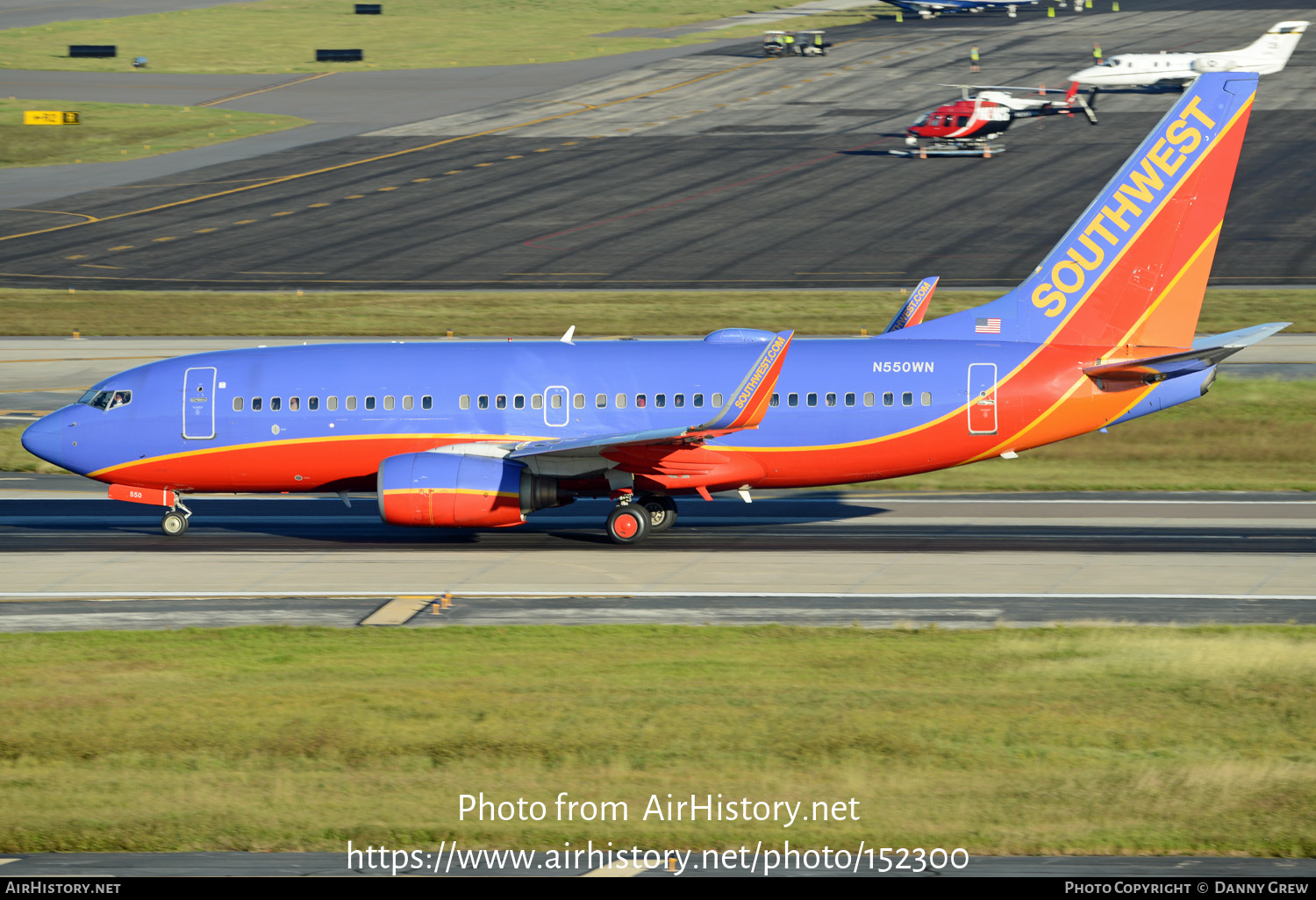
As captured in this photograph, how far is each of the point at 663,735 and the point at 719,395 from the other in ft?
47.0

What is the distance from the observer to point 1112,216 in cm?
3531

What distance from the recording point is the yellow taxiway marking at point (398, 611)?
2852 cm

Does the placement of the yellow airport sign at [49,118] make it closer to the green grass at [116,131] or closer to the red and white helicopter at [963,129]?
the green grass at [116,131]

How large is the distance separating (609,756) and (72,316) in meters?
50.1

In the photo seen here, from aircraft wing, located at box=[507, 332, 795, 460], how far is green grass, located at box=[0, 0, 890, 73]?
10682 cm

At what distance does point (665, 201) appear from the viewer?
83.2 m

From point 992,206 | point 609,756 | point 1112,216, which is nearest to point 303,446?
point 609,756

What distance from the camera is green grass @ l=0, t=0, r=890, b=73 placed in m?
136

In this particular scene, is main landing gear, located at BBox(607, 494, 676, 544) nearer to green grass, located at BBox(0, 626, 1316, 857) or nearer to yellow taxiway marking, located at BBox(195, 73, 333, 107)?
green grass, located at BBox(0, 626, 1316, 857)

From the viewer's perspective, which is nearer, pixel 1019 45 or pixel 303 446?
pixel 303 446

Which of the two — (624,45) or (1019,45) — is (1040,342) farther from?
(624,45)

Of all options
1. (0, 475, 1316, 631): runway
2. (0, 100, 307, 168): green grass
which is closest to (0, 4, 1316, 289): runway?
(0, 100, 307, 168): green grass

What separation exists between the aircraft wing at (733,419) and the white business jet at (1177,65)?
7875 cm

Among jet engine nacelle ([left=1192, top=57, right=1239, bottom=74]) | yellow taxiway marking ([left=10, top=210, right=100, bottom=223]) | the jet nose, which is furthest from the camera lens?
jet engine nacelle ([left=1192, top=57, right=1239, bottom=74])
